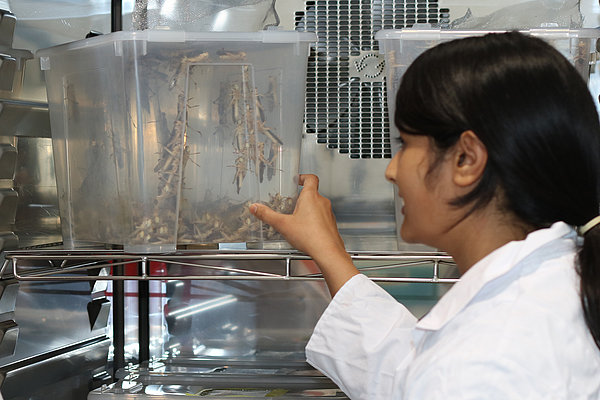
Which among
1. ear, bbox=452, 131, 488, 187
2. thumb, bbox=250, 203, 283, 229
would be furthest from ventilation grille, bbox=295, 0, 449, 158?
ear, bbox=452, 131, 488, 187

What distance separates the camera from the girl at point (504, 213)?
510 millimetres

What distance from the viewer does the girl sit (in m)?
0.51

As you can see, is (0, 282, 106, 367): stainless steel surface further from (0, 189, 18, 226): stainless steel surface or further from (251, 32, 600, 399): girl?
(251, 32, 600, 399): girl

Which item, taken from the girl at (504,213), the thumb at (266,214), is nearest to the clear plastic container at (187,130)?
the thumb at (266,214)

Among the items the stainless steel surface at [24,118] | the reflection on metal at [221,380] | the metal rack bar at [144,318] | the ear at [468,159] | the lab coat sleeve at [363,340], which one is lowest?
the reflection on metal at [221,380]

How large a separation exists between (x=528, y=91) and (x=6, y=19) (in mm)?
738

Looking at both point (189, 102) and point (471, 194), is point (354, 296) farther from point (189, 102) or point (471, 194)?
point (189, 102)

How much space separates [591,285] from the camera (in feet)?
1.77

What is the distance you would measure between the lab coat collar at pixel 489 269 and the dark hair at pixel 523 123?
0.04 metres

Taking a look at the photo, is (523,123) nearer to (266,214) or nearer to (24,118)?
(266,214)

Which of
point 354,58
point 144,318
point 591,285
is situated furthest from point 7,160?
point 591,285

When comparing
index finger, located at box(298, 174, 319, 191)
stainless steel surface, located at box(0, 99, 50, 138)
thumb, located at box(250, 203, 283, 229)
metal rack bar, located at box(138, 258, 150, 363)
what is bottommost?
metal rack bar, located at box(138, 258, 150, 363)

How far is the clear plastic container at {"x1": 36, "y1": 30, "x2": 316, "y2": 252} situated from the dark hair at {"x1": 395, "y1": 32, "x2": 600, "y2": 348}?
1.00 feet

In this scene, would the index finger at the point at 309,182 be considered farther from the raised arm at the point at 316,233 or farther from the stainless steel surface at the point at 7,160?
the stainless steel surface at the point at 7,160
